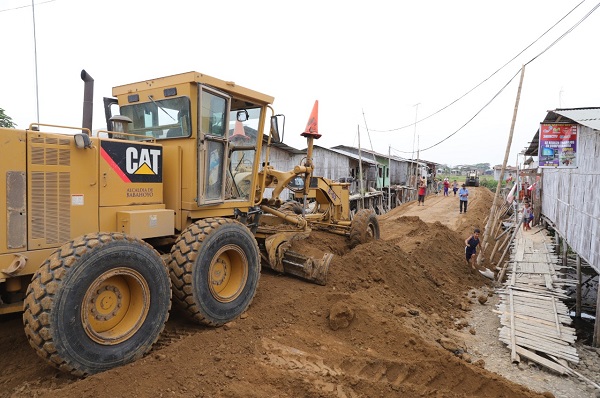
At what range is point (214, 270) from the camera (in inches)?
188

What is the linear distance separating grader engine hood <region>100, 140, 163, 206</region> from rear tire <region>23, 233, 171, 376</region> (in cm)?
76

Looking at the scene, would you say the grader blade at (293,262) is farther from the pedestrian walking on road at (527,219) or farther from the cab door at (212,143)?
the pedestrian walking on road at (527,219)

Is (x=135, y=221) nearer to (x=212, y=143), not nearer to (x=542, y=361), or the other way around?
(x=212, y=143)

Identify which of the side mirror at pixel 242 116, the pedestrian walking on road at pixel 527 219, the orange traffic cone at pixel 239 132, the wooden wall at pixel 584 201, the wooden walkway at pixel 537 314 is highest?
the side mirror at pixel 242 116

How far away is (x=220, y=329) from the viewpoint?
4.43m

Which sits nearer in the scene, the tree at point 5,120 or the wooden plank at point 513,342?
the wooden plank at point 513,342

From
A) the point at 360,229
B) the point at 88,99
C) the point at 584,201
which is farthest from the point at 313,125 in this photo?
the point at 584,201

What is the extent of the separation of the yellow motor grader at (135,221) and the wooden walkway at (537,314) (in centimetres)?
312

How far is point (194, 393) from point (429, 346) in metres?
2.92

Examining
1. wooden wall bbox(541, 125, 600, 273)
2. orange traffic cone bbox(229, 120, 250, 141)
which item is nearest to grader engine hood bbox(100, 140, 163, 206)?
orange traffic cone bbox(229, 120, 250, 141)

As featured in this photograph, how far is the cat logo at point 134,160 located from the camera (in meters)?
4.09

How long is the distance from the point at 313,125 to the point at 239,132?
2123mm

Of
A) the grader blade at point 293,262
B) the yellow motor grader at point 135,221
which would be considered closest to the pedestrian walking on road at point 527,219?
the grader blade at point 293,262

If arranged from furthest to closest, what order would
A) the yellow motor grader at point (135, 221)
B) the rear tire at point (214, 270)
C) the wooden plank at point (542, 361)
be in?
the wooden plank at point (542, 361), the rear tire at point (214, 270), the yellow motor grader at point (135, 221)
